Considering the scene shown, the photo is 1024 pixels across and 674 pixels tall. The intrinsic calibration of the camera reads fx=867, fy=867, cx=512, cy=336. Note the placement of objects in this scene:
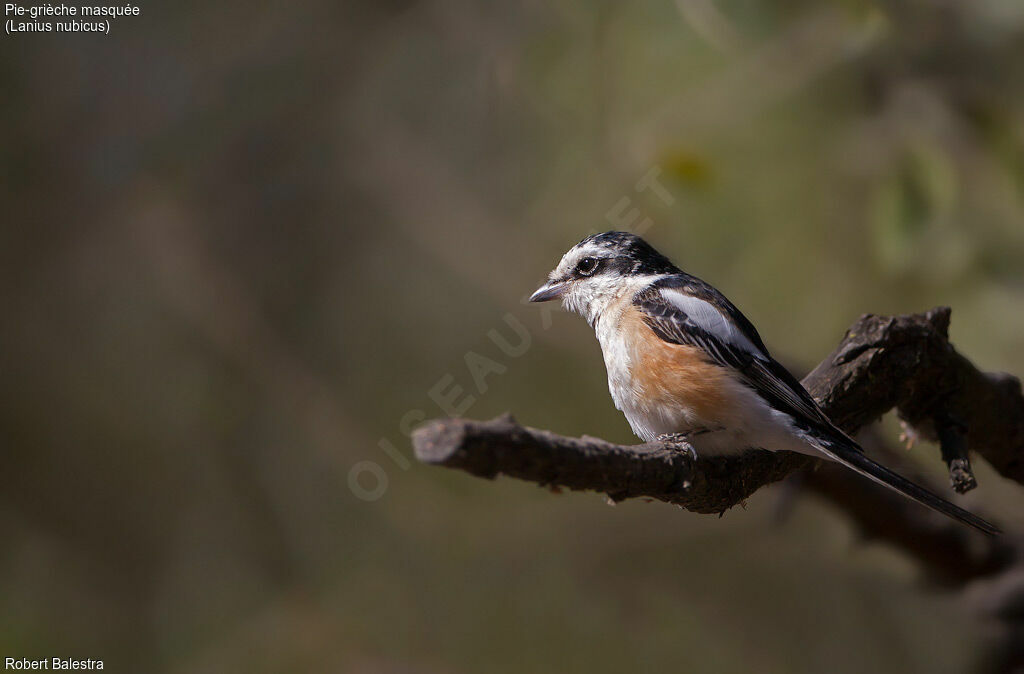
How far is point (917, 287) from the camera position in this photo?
314 centimetres

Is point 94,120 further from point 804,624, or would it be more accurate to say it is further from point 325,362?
point 804,624

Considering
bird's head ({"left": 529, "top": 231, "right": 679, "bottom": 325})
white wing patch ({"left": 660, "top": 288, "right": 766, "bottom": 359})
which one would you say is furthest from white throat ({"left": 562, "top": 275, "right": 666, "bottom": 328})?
white wing patch ({"left": 660, "top": 288, "right": 766, "bottom": 359})

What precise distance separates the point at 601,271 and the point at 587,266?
53 millimetres

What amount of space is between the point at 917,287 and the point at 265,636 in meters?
3.45

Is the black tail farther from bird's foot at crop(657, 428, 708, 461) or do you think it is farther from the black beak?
the black beak

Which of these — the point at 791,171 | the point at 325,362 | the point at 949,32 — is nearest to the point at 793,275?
the point at 791,171

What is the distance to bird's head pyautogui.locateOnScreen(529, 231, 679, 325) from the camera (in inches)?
109

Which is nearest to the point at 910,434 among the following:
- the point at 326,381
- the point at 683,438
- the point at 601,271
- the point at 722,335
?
the point at 722,335

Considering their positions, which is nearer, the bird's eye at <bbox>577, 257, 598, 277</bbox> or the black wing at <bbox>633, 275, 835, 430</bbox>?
the black wing at <bbox>633, 275, 835, 430</bbox>

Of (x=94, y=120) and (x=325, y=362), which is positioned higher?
(x=94, y=120)

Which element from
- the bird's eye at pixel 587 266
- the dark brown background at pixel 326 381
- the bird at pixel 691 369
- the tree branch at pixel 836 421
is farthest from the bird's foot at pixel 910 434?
the bird's eye at pixel 587 266

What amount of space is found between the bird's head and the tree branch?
615mm

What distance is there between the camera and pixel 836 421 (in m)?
2.38

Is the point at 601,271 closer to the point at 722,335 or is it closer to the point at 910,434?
the point at 722,335
